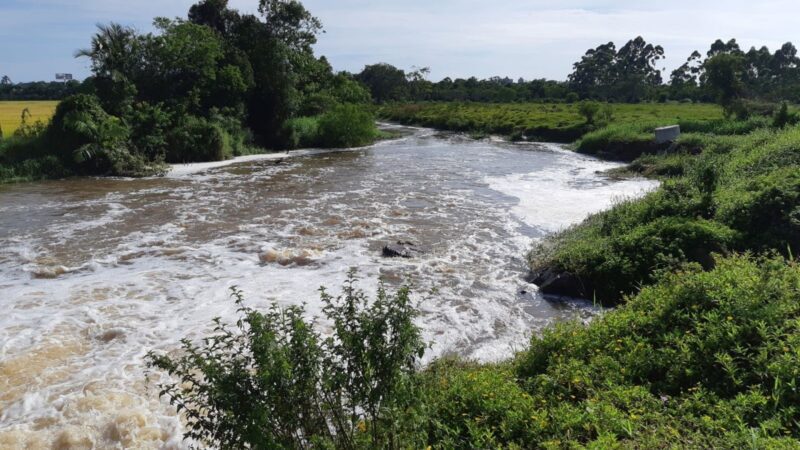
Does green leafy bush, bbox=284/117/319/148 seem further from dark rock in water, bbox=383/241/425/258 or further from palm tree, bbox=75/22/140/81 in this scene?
dark rock in water, bbox=383/241/425/258

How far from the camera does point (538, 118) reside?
48.5 meters

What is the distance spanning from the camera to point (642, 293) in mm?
7309

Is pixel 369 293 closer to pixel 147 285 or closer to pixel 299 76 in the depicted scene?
pixel 147 285

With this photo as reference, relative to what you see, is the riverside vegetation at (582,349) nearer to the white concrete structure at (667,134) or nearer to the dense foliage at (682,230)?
the dense foliage at (682,230)

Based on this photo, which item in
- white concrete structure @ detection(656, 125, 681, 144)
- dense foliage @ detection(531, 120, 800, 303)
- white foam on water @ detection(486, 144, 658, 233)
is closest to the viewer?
dense foliage @ detection(531, 120, 800, 303)

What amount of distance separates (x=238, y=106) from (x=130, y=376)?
1067 inches

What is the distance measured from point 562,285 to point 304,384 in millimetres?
7185

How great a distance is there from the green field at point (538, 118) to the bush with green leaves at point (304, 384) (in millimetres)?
34686

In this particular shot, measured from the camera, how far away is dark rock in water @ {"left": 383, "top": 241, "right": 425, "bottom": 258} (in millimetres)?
12289

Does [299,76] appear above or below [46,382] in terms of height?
above

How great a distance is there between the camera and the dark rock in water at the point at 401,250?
1229cm

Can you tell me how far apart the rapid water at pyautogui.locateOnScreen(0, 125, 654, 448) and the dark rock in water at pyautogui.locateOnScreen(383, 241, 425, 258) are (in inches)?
9.8

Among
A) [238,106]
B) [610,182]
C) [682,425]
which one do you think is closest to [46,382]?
[682,425]

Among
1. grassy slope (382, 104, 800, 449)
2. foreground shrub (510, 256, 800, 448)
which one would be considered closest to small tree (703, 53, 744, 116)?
grassy slope (382, 104, 800, 449)
